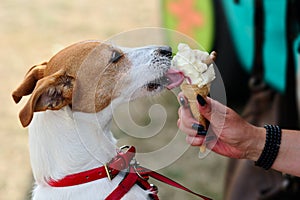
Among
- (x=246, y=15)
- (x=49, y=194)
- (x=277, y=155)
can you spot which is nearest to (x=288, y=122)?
(x=246, y=15)

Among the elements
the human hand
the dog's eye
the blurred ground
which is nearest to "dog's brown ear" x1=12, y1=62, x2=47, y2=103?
the dog's eye

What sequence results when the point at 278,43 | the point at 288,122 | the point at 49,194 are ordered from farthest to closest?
the point at 278,43 < the point at 288,122 < the point at 49,194

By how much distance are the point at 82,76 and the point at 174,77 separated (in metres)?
0.37

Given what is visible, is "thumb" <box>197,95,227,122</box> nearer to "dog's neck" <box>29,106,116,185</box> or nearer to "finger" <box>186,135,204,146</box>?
"finger" <box>186,135,204,146</box>

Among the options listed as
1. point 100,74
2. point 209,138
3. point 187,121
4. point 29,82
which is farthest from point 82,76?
point 209,138

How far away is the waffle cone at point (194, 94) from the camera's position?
2.50 metres

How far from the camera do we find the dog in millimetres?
2619

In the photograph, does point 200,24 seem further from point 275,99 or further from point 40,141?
point 40,141

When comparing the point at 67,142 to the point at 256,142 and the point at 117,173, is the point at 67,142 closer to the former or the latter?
the point at 117,173

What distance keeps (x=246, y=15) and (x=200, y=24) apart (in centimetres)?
103

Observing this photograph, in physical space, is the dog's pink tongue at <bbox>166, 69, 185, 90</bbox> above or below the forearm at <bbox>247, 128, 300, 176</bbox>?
above

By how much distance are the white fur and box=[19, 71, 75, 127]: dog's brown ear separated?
0.06m

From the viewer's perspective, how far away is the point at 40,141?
2643 millimetres

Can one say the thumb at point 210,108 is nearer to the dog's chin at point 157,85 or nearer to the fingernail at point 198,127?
the fingernail at point 198,127
